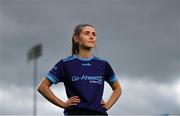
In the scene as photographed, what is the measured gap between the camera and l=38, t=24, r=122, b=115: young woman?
21.8ft

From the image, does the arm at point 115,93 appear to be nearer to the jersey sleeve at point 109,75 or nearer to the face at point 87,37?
the jersey sleeve at point 109,75

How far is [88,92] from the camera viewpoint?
669 cm

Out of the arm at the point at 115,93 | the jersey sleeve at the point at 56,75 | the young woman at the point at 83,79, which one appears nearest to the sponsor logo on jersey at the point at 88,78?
the young woman at the point at 83,79

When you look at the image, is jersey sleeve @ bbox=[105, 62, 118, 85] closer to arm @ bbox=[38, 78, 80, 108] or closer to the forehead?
the forehead

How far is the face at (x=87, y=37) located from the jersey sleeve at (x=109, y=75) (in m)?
0.35

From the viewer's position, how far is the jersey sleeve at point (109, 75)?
7055 millimetres

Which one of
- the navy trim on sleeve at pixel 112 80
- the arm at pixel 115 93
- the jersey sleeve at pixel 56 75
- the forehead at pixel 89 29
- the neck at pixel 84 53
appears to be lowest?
the arm at pixel 115 93

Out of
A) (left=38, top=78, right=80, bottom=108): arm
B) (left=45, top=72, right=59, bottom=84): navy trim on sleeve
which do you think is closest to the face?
(left=45, top=72, right=59, bottom=84): navy trim on sleeve

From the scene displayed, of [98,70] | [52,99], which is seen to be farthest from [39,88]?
[98,70]

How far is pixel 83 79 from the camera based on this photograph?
6734 mm

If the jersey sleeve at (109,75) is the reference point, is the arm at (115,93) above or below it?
below

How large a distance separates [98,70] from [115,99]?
404 mm

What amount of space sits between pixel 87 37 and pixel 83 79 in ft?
1.58

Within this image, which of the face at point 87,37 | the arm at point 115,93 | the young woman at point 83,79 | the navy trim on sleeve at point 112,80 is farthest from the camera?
the navy trim on sleeve at point 112,80
